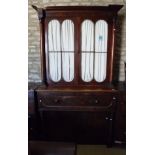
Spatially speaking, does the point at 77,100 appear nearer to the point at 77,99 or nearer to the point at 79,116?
the point at 77,99

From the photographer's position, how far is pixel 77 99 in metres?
2.57

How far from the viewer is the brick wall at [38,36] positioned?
9.34ft

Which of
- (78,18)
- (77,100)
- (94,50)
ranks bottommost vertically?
(77,100)

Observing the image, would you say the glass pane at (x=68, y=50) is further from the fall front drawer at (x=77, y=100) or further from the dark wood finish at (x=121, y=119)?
the dark wood finish at (x=121, y=119)

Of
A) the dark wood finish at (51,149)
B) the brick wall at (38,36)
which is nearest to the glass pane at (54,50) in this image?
the brick wall at (38,36)

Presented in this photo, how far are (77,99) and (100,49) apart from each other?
0.68m

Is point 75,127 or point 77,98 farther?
point 75,127

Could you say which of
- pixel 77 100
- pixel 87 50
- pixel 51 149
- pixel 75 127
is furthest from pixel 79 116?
pixel 51 149

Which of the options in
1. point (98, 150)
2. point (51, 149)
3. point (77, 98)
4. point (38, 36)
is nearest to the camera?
point (51, 149)

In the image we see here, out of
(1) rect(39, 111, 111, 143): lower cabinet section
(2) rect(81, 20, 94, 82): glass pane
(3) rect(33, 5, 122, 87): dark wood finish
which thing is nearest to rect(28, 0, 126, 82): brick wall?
(3) rect(33, 5, 122, 87): dark wood finish

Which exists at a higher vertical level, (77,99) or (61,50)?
(61,50)

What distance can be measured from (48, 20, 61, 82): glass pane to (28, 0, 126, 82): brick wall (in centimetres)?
40

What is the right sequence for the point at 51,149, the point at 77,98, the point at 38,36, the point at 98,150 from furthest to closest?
the point at 38,36 < the point at 98,150 < the point at 77,98 < the point at 51,149
